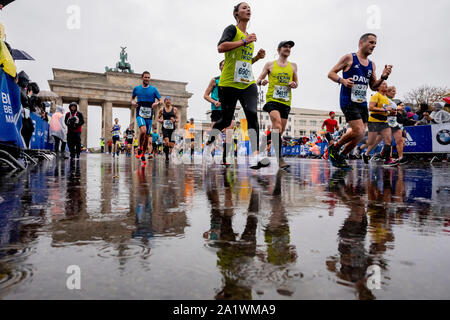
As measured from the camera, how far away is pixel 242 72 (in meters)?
5.29

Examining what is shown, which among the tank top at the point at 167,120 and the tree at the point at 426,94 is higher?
the tree at the point at 426,94

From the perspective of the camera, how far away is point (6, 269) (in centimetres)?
85

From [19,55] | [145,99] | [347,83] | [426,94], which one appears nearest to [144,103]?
[145,99]

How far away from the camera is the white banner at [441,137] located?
10.5m

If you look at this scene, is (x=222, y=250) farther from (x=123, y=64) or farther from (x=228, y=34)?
(x=123, y=64)

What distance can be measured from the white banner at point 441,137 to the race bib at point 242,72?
8.10m

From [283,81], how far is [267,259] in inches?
232

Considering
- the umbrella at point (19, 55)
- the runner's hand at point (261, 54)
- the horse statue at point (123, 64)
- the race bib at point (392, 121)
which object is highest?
the horse statue at point (123, 64)

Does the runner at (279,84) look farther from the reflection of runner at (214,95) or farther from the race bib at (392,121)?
the race bib at (392,121)

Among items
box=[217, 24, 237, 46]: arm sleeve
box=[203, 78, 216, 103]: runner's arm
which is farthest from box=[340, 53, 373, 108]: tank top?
box=[203, 78, 216, 103]: runner's arm

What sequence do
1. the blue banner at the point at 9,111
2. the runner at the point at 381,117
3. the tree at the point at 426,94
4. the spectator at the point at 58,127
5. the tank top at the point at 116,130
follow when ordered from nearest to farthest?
the blue banner at the point at 9,111 < the runner at the point at 381,117 < the spectator at the point at 58,127 < the tank top at the point at 116,130 < the tree at the point at 426,94

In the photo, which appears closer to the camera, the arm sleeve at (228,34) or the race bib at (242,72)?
the arm sleeve at (228,34)

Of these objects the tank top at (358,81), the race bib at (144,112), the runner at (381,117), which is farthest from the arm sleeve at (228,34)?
the runner at (381,117)
